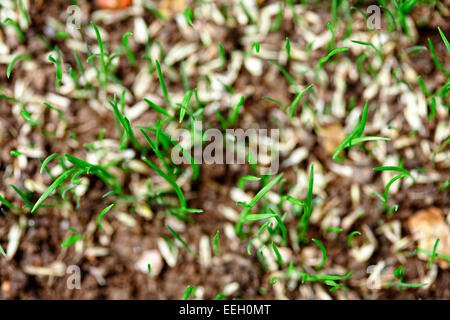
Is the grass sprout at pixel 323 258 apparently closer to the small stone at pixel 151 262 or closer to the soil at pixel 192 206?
the soil at pixel 192 206

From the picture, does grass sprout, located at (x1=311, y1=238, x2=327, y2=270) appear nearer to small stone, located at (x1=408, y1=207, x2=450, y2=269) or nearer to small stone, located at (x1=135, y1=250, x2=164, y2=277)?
small stone, located at (x1=408, y1=207, x2=450, y2=269)

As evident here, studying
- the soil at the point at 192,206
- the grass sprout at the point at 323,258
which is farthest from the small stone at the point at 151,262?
the grass sprout at the point at 323,258

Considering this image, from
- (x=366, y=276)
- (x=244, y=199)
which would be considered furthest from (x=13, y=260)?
(x=366, y=276)

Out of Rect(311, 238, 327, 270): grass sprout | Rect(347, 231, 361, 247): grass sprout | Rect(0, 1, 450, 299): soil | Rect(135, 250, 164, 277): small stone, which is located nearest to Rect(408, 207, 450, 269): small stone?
Rect(0, 1, 450, 299): soil

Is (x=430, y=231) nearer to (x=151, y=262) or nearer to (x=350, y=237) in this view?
(x=350, y=237)

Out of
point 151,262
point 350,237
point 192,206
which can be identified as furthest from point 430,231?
point 151,262

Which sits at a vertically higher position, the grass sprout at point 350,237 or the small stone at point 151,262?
the grass sprout at point 350,237
